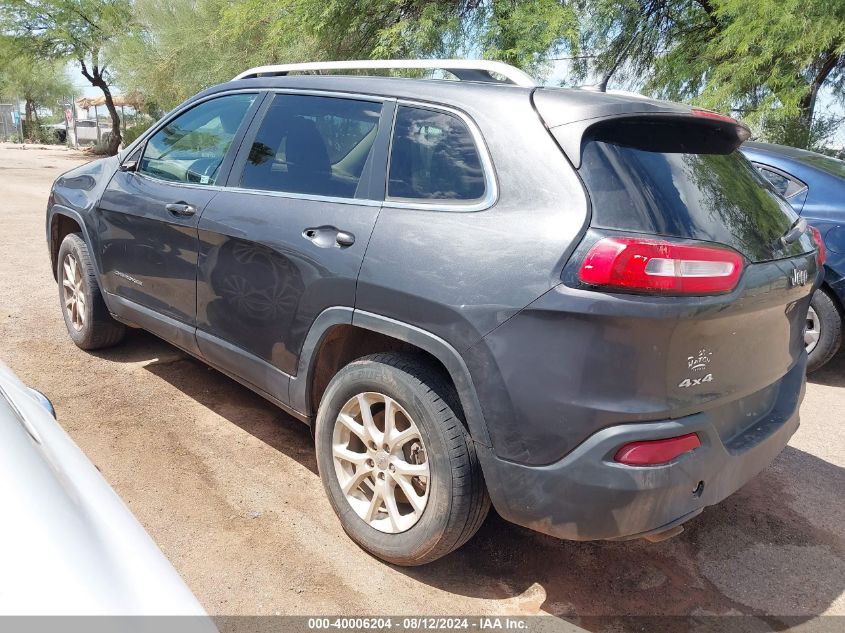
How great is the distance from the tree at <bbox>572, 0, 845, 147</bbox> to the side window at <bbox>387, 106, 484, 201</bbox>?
19.4 feet

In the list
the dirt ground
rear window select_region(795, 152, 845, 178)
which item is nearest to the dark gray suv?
the dirt ground

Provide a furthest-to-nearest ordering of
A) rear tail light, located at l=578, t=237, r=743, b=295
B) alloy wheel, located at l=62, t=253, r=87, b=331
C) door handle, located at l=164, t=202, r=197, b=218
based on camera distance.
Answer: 1. alloy wheel, located at l=62, t=253, r=87, b=331
2. door handle, located at l=164, t=202, r=197, b=218
3. rear tail light, located at l=578, t=237, r=743, b=295

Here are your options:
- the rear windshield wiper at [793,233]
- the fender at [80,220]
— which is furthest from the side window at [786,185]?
the fender at [80,220]

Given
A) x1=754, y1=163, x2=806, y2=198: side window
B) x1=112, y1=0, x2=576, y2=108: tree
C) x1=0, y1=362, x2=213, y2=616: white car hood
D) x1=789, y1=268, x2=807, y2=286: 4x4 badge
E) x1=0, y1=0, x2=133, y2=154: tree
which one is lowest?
x1=0, y1=362, x2=213, y2=616: white car hood

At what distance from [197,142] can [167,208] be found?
0.45m

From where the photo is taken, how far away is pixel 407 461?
2.75 metres

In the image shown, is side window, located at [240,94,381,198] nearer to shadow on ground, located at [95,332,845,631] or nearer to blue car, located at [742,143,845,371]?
shadow on ground, located at [95,332,845,631]

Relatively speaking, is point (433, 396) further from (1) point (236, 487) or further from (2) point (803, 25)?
(2) point (803, 25)

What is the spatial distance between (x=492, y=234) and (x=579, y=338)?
469 millimetres

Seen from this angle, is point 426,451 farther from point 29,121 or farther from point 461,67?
point 29,121

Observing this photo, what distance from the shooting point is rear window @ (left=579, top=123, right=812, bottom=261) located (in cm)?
226

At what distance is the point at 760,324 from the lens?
99.4 inches

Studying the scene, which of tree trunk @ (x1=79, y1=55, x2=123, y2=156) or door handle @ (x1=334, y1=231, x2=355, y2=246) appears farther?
tree trunk @ (x1=79, y1=55, x2=123, y2=156)

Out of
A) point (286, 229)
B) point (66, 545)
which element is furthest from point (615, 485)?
point (286, 229)
